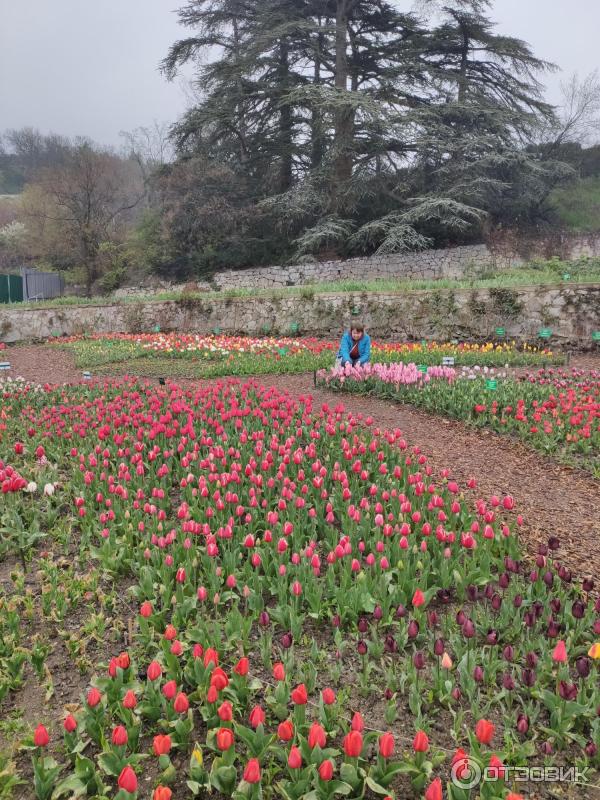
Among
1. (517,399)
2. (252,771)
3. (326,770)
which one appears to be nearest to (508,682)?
(326,770)

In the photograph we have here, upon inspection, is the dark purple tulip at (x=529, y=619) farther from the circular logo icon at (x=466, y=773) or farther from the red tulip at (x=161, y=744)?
the red tulip at (x=161, y=744)

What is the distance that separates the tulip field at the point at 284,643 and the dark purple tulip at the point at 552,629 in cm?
1

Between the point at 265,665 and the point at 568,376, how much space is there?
706 cm

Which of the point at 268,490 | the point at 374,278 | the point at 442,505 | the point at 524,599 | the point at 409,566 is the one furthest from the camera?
the point at 374,278

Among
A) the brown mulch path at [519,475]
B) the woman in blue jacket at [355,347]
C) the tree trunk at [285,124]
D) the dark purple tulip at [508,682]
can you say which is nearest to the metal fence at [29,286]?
the tree trunk at [285,124]

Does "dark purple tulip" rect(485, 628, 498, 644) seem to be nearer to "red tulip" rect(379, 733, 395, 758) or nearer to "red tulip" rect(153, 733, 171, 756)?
"red tulip" rect(379, 733, 395, 758)

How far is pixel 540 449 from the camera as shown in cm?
523

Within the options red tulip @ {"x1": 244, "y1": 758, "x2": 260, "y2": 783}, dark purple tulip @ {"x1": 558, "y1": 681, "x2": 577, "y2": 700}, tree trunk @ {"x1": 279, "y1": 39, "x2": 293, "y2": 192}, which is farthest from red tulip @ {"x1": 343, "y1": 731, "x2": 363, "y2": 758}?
tree trunk @ {"x1": 279, "y1": 39, "x2": 293, "y2": 192}

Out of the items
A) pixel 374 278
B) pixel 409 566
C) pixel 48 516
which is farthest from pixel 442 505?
pixel 374 278

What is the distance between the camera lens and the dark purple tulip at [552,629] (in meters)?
2.33

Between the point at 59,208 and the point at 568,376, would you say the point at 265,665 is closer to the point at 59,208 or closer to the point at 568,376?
the point at 568,376

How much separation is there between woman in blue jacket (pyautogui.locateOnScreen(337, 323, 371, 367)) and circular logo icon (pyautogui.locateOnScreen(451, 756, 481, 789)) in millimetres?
6361

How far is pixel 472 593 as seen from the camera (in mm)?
2682

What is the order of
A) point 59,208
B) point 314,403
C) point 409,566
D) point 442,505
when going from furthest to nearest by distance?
1. point 59,208
2. point 314,403
3. point 442,505
4. point 409,566
